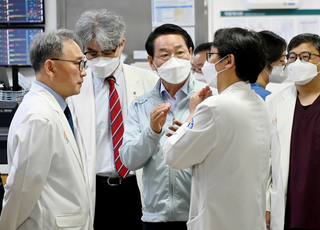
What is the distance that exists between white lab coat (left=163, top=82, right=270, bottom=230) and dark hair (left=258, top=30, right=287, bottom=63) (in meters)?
1.15

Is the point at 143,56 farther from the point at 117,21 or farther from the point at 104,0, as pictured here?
the point at 117,21

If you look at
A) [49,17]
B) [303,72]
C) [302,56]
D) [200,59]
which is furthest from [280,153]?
[49,17]

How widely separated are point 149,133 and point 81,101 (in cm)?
76

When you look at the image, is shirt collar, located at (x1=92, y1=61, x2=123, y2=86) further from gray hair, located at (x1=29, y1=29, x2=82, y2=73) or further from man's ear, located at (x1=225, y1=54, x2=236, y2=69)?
man's ear, located at (x1=225, y1=54, x2=236, y2=69)

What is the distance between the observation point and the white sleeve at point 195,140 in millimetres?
1159

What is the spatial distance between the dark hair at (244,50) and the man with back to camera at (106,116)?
0.86m

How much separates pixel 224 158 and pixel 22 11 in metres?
2.89

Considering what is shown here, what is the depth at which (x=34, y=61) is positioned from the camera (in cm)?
150

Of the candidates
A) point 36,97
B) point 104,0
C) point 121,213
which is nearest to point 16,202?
point 36,97

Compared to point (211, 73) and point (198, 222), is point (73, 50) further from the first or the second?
point (198, 222)

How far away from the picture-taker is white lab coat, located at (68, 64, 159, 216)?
1.84m

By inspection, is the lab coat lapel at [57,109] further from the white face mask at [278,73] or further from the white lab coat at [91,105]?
the white face mask at [278,73]

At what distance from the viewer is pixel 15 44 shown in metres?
3.33

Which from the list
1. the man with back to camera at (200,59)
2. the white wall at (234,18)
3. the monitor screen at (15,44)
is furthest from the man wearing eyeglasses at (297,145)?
the monitor screen at (15,44)
